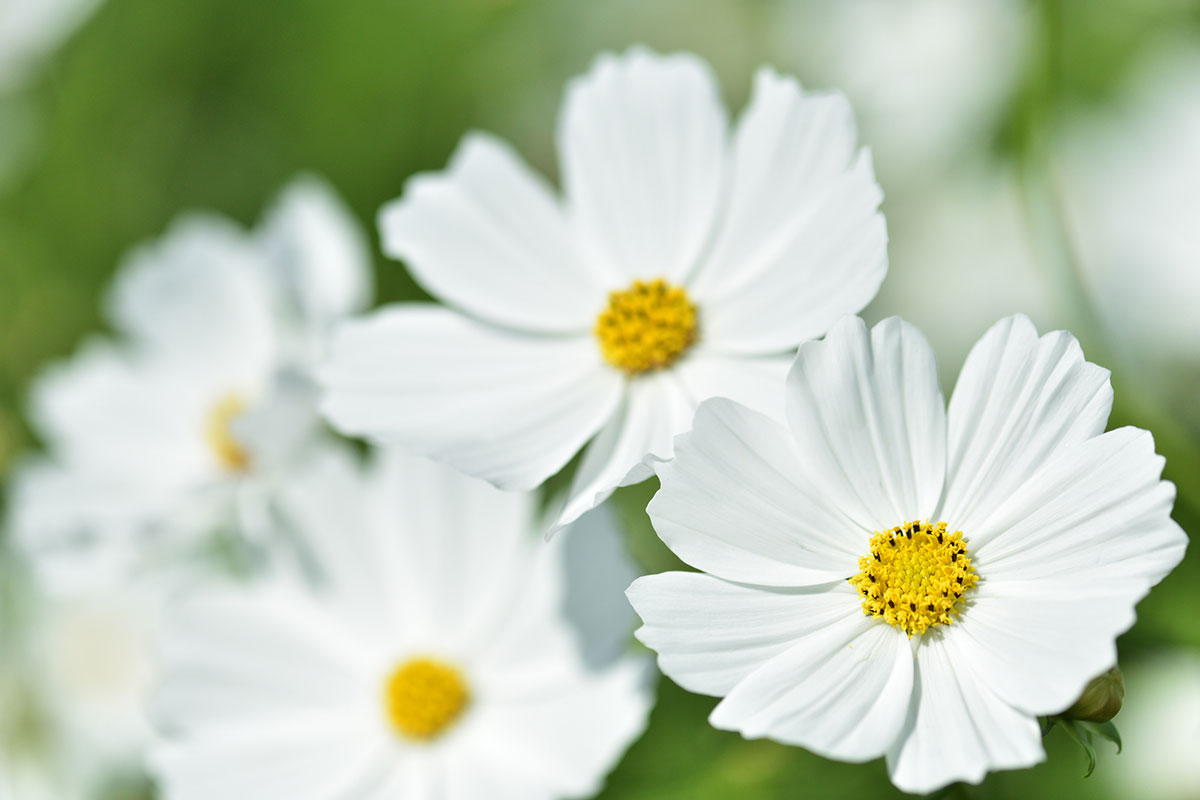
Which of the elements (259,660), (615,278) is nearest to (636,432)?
(615,278)

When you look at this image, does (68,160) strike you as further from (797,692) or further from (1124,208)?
(797,692)

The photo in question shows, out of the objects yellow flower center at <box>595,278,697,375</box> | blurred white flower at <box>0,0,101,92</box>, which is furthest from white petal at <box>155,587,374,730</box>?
blurred white flower at <box>0,0,101,92</box>

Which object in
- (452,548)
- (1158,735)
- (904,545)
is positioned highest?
(904,545)

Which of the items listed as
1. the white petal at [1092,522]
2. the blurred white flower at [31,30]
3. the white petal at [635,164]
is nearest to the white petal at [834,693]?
the white petal at [1092,522]

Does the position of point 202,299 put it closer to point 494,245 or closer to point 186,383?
point 186,383

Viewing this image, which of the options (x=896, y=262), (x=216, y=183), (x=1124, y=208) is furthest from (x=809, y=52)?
(x=216, y=183)

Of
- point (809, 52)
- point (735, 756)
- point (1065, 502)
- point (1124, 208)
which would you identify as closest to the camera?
point (1065, 502)
